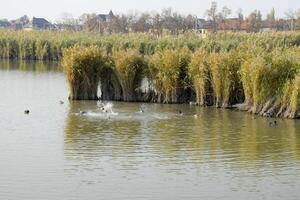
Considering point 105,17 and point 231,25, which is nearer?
point 231,25

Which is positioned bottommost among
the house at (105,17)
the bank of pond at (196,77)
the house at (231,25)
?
the bank of pond at (196,77)

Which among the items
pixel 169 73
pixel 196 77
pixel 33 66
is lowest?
pixel 196 77

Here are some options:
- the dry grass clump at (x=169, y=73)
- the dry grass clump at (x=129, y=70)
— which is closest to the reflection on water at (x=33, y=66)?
the dry grass clump at (x=129, y=70)

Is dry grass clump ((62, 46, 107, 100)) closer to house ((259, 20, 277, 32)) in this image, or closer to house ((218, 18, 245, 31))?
house ((218, 18, 245, 31))

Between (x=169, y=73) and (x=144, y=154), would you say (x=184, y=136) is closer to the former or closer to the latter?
(x=144, y=154)

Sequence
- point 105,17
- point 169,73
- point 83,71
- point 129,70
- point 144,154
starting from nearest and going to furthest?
point 144,154
point 169,73
point 129,70
point 83,71
point 105,17

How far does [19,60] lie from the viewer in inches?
2648

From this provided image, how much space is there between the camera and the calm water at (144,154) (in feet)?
54.6

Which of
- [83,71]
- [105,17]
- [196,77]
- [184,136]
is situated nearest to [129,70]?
[83,71]

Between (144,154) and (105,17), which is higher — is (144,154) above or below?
below

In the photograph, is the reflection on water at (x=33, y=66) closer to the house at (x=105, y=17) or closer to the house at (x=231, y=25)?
the house at (x=231, y=25)

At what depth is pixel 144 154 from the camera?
20.7 meters

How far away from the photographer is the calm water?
16656 millimetres

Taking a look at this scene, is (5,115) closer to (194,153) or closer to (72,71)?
(72,71)
